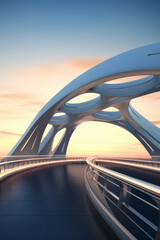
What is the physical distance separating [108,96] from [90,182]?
24.1 metres

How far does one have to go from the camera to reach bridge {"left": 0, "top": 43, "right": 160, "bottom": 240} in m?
4.22

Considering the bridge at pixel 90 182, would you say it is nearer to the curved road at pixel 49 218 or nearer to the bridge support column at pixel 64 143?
the curved road at pixel 49 218

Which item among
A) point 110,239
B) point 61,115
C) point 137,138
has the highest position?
point 61,115

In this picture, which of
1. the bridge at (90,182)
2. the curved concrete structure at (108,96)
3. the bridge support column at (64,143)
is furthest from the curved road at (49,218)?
the bridge support column at (64,143)

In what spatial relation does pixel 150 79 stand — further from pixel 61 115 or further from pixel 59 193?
pixel 59 193

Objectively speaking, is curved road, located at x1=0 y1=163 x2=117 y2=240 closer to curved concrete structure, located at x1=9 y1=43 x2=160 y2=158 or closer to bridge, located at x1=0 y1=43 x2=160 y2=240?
bridge, located at x1=0 y1=43 x2=160 y2=240

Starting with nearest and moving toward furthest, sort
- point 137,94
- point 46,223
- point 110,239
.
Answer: point 110,239
point 46,223
point 137,94

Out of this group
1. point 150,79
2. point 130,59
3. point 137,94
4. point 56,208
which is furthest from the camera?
point 137,94

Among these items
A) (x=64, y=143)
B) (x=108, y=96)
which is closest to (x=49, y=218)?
(x=108, y=96)

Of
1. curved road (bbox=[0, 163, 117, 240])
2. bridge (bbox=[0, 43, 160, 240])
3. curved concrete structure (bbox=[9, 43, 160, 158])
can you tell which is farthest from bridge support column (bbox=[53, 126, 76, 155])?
curved road (bbox=[0, 163, 117, 240])

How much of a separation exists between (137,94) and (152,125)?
13.0 m

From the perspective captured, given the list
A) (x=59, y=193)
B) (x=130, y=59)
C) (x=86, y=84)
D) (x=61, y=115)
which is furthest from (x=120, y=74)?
(x=61, y=115)

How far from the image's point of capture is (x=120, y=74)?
75.8 feet

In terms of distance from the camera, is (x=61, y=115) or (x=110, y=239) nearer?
(x=110, y=239)
